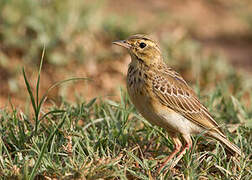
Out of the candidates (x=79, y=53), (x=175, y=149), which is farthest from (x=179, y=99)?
(x=79, y=53)

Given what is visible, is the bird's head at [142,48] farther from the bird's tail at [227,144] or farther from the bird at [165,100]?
the bird's tail at [227,144]

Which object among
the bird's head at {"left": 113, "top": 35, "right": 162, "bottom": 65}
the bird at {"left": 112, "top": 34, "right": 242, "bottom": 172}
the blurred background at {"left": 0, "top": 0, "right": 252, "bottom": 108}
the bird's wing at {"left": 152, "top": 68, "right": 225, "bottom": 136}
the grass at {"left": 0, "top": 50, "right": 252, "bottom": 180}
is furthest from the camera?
the blurred background at {"left": 0, "top": 0, "right": 252, "bottom": 108}

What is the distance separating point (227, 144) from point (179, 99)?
65 centimetres

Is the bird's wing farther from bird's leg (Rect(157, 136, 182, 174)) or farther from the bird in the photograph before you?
bird's leg (Rect(157, 136, 182, 174))

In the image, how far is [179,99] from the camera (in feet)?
15.5

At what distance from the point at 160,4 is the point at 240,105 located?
6985 mm

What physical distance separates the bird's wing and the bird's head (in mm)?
175

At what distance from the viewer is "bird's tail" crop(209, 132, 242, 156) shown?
4.47 m

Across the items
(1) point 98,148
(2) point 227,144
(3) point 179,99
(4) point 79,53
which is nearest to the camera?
(1) point 98,148

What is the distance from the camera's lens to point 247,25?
36.6 ft

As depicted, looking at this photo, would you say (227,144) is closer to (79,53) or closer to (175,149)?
(175,149)

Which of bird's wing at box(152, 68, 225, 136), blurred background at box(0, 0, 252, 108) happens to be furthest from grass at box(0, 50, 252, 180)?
blurred background at box(0, 0, 252, 108)

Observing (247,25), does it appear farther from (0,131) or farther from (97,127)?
(0,131)

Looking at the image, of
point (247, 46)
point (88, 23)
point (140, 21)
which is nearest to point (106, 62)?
point (88, 23)
